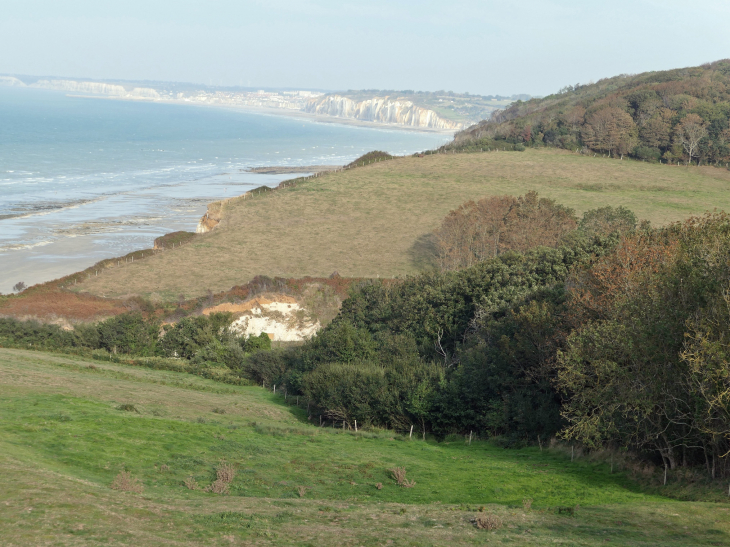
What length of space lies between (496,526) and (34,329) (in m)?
41.0

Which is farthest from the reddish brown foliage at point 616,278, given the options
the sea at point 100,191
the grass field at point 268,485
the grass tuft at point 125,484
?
the sea at point 100,191

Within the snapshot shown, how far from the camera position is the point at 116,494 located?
16.4m

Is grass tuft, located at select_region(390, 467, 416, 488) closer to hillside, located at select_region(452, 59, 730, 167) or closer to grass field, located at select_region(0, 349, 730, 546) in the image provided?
grass field, located at select_region(0, 349, 730, 546)

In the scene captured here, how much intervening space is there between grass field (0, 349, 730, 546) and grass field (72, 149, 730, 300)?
3409 cm

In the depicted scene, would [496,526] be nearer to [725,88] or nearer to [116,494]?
[116,494]

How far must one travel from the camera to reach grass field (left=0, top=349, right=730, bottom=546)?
1459cm

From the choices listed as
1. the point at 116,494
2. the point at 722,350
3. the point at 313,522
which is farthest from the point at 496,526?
the point at 116,494

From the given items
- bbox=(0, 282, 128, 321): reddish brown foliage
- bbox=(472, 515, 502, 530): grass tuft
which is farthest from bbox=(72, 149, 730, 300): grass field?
bbox=(472, 515, 502, 530): grass tuft

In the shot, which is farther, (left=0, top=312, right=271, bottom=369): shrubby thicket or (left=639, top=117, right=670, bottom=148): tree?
(left=639, top=117, right=670, bottom=148): tree

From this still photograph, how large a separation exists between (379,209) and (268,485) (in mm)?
69276

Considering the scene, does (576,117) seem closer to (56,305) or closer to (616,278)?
(56,305)

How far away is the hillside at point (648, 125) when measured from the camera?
104 meters

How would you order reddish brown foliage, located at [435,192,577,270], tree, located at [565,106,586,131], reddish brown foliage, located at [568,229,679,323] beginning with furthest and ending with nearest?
1. tree, located at [565,106,586,131]
2. reddish brown foliage, located at [435,192,577,270]
3. reddish brown foliage, located at [568,229,679,323]

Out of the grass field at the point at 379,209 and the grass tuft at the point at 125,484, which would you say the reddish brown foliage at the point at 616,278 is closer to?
the grass tuft at the point at 125,484
